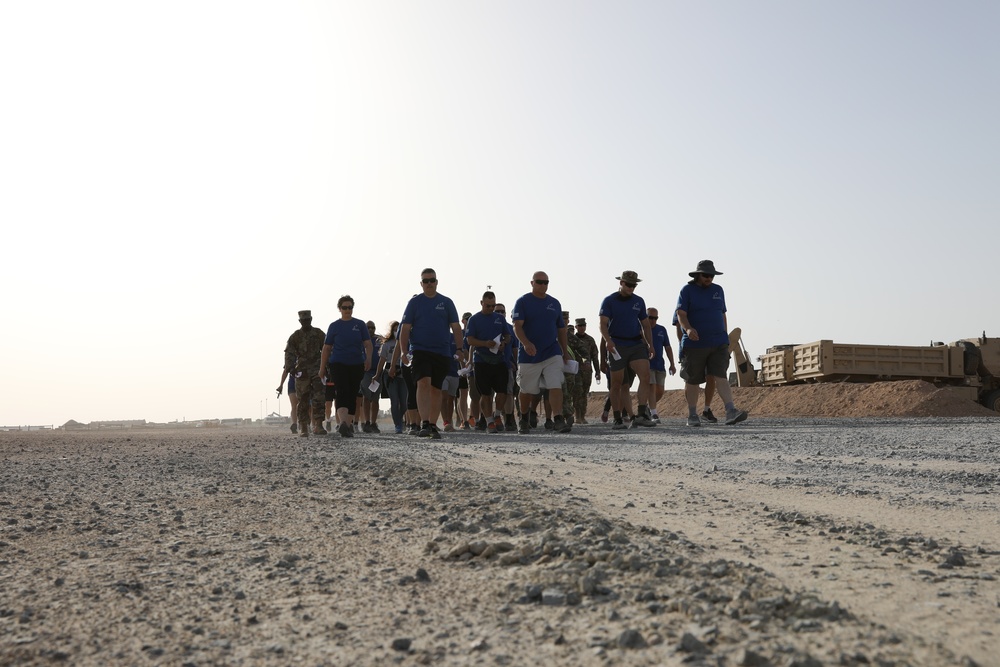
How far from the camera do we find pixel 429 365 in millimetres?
11859

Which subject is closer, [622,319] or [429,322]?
[429,322]

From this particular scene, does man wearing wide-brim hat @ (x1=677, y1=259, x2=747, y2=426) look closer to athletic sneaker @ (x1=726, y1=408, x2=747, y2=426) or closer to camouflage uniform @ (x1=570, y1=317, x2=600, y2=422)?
athletic sneaker @ (x1=726, y1=408, x2=747, y2=426)

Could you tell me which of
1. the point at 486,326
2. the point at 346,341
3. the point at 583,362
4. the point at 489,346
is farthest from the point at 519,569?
the point at 583,362

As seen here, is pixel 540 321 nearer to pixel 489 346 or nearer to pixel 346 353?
pixel 489 346

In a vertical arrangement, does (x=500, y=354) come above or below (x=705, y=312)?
below

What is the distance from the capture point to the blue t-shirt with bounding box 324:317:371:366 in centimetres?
1332

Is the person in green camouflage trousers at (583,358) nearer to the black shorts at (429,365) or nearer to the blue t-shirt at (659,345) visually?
the blue t-shirt at (659,345)

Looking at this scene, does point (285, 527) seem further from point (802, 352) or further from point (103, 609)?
point (802, 352)

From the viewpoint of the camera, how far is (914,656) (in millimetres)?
2143

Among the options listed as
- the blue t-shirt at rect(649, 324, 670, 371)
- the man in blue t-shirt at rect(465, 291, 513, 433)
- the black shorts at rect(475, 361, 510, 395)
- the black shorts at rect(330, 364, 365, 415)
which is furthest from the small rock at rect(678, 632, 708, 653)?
the blue t-shirt at rect(649, 324, 670, 371)

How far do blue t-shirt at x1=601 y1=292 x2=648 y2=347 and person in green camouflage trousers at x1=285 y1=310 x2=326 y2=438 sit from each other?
402 centimetres

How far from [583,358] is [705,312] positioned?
18.5 ft

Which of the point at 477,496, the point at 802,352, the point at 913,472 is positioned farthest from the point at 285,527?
the point at 802,352

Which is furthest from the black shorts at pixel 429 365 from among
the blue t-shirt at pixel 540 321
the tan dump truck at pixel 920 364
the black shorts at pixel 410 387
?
the tan dump truck at pixel 920 364
